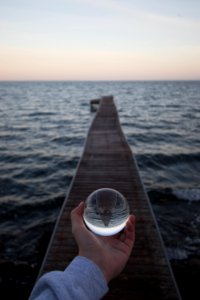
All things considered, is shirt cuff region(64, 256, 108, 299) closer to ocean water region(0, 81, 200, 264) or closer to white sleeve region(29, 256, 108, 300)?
white sleeve region(29, 256, 108, 300)

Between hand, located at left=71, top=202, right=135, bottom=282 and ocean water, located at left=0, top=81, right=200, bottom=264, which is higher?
hand, located at left=71, top=202, right=135, bottom=282

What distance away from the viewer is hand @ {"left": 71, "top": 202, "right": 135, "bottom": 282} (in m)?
1.48

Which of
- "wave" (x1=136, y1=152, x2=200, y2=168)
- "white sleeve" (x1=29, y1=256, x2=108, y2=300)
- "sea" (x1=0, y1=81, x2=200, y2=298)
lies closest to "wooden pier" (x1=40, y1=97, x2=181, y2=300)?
"sea" (x1=0, y1=81, x2=200, y2=298)

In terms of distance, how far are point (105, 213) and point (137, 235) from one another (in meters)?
3.17

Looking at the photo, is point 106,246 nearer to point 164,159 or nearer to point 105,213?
point 105,213

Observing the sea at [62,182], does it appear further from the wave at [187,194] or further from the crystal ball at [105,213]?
the crystal ball at [105,213]

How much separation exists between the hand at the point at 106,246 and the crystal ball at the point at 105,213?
0.16 ft

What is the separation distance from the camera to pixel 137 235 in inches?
190

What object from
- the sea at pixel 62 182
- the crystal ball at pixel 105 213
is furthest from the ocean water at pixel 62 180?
the crystal ball at pixel 105 213

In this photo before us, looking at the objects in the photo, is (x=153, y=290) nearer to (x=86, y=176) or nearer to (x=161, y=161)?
(x=86, y=176)

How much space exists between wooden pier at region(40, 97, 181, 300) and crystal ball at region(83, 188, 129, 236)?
2194 mm

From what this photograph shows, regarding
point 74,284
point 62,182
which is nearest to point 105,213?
point 74,284

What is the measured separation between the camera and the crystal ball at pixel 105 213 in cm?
187

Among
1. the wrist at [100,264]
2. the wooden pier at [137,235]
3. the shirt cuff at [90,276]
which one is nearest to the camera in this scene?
the shirt cuff at [90,276]
